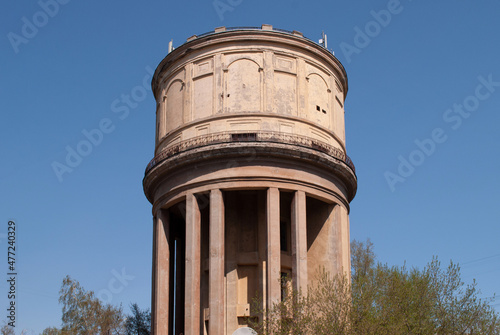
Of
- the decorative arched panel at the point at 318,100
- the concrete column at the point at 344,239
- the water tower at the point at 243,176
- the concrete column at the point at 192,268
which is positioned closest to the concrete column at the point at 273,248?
the water tower at the point at 243,176

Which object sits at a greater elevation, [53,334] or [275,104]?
[275,104]

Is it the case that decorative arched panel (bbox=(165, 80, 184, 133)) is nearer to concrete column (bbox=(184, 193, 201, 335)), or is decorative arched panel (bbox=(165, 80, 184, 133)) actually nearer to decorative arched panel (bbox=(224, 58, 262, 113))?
decorative arched panel (bbox=(224, 58, 262, 113))

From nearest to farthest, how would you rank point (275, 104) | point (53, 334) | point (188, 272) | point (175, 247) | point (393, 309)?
point (393, 309) → point (188, 272) → point (275, 104) → point (175, 247) → point (53, 334)

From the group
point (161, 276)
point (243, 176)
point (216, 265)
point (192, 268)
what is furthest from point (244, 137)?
point (161, 276)

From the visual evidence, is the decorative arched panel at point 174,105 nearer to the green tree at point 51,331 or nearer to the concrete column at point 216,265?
the concrete column at point 216,265

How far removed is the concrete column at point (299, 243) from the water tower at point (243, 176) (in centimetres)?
4

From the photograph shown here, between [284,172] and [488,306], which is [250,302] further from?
[488,306]

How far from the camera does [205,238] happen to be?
32875mm

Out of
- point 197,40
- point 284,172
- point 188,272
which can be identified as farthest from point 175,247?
point 197,40

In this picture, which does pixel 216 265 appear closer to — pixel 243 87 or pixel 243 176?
pixel 243 176

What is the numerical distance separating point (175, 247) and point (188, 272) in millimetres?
5356

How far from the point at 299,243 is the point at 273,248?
1233 mm

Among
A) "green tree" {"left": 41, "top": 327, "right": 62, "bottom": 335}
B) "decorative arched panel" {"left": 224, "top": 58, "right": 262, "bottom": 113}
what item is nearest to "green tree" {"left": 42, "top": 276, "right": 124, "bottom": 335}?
"green tree" {"left": 41, "top": 327, "right": 62, "bottom": 335}

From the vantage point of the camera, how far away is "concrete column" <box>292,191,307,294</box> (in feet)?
95.8
